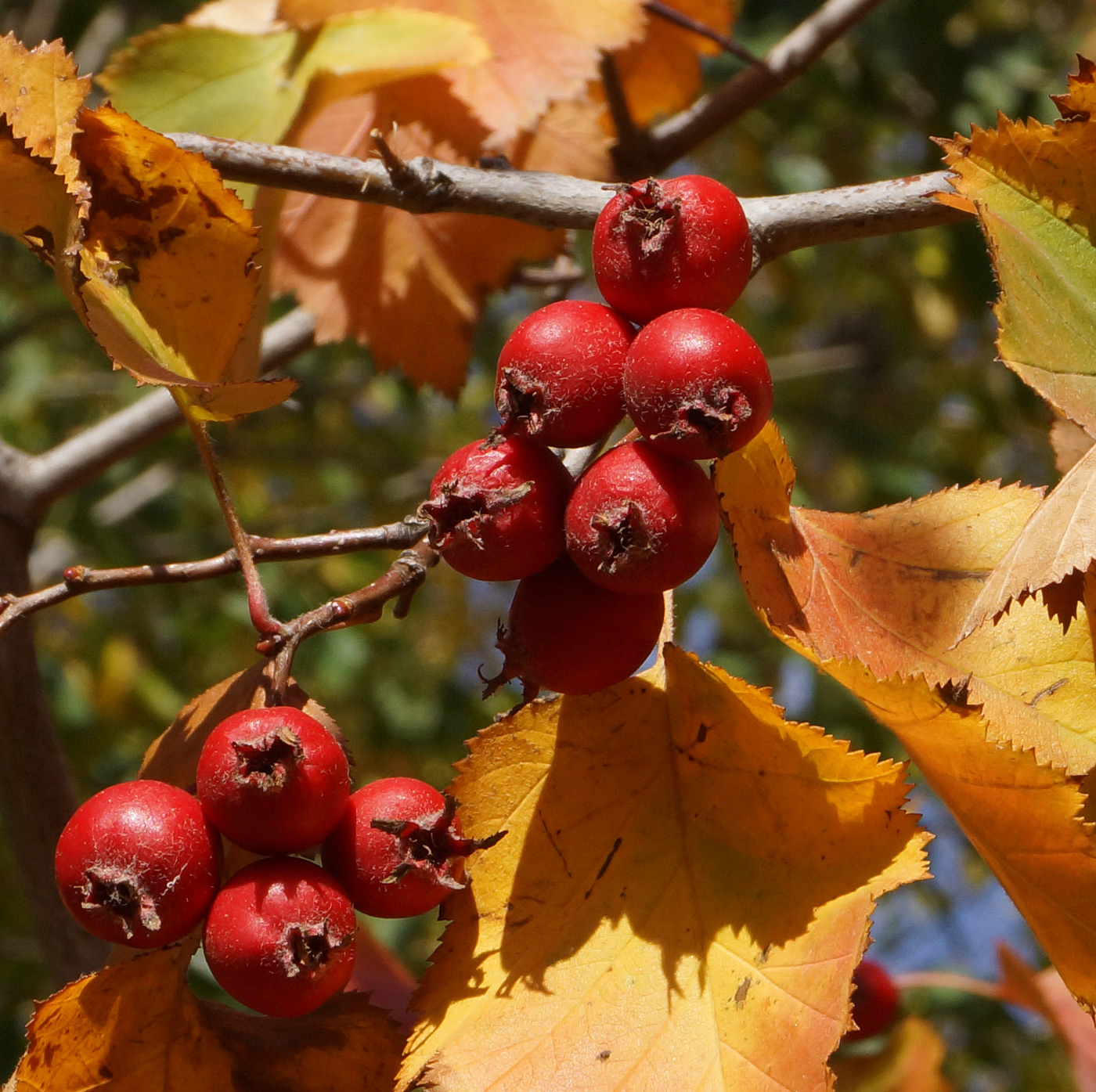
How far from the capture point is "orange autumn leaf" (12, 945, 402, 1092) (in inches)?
33.0

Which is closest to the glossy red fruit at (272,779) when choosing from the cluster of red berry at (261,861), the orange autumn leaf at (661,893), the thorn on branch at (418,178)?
the cluster of red berry at (261,861)

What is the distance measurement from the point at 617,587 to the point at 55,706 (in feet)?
7.47

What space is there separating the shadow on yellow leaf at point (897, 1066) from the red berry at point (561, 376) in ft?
4.54

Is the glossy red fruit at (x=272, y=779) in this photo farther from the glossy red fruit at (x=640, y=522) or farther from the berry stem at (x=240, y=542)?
the glossy red fruit at (x=640, y=522)

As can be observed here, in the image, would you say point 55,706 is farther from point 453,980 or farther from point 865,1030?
point 453,980

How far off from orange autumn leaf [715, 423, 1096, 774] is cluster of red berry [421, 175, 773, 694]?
80mm

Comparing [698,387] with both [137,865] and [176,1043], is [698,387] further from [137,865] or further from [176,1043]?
[176,1043]

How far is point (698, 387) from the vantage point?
0.73 metres

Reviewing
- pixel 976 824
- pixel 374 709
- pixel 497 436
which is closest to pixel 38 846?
pixel 497 436

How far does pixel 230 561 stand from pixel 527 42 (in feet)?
2.33

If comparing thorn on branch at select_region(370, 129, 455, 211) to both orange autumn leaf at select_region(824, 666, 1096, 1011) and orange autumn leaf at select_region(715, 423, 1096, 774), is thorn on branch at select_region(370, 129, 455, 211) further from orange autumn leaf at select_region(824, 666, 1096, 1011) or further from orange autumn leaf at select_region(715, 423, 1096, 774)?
orange autumn leaf at select_region(824, 666, 1096, 1011)

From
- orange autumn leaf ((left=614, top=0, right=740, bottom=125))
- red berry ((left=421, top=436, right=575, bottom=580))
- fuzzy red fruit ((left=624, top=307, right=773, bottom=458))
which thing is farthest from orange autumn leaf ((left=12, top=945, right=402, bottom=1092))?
orange autumn leaf ((left=614, top=0, right=740, bottom=125))

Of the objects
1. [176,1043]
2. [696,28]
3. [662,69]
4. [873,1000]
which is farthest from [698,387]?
[873,1000]

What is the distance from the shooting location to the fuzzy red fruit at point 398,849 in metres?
0.81
